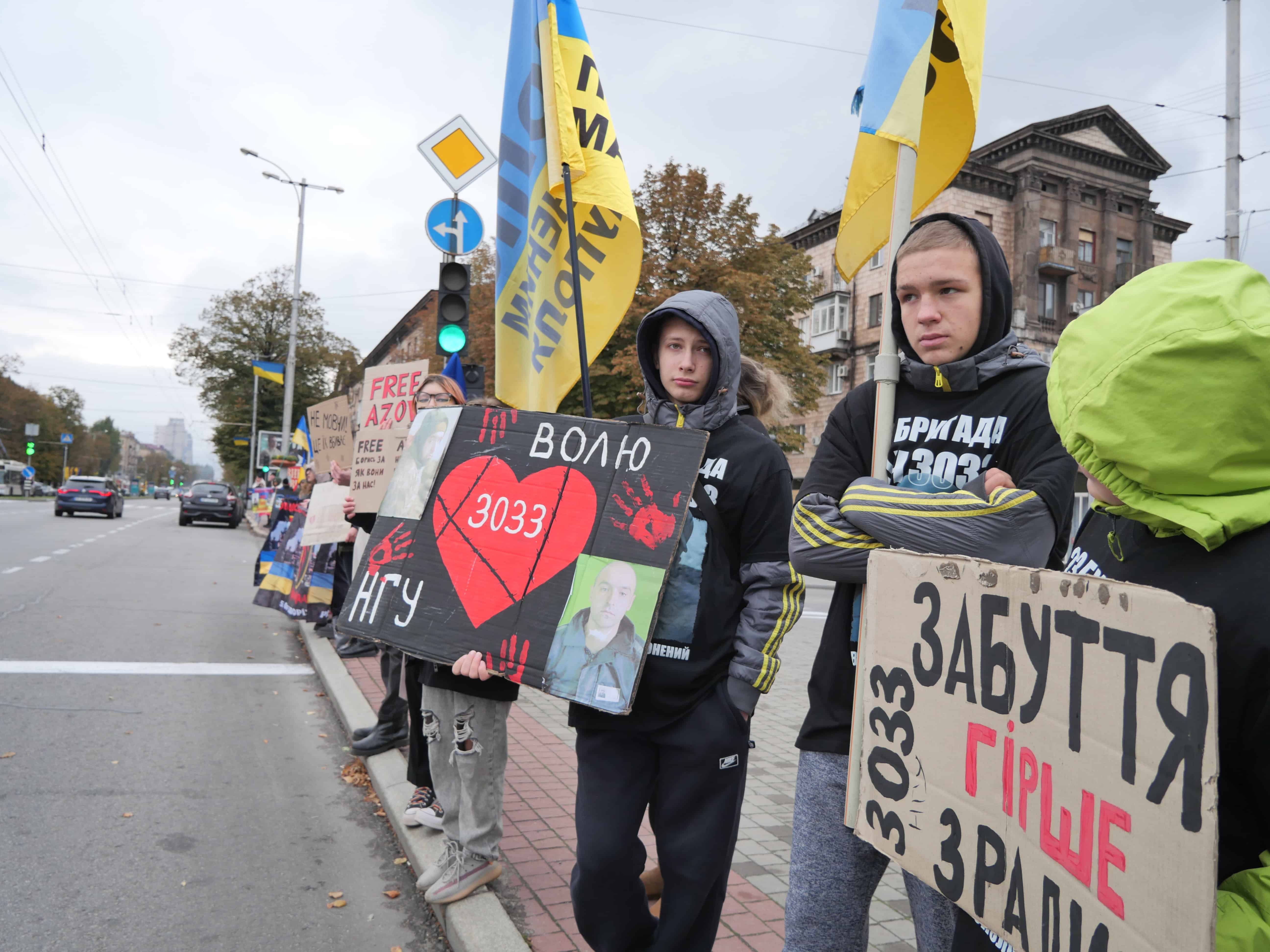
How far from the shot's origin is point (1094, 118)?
35.0 m

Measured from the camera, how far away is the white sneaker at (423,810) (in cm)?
369

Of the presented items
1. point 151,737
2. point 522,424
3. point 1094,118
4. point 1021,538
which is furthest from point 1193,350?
point 1094,118

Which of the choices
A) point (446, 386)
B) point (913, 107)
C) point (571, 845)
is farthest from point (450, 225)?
point (913, 107)

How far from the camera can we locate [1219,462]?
1061 millimetres

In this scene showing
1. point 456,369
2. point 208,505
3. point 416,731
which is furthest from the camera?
point 208,505

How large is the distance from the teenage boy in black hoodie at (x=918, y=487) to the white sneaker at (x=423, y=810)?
2202mm

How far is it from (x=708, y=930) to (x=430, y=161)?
5654 mm

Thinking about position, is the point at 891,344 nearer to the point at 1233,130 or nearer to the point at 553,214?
the point at 553,214

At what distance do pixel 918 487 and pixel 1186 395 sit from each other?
2.58 feet

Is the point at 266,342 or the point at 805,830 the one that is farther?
the point at 266,342

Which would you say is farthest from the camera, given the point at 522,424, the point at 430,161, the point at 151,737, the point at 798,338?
the point at 798,338

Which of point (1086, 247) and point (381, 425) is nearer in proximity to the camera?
point (381, 425)

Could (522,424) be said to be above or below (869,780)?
above

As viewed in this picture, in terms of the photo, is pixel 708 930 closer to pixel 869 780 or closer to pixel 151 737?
pixel 869 780
